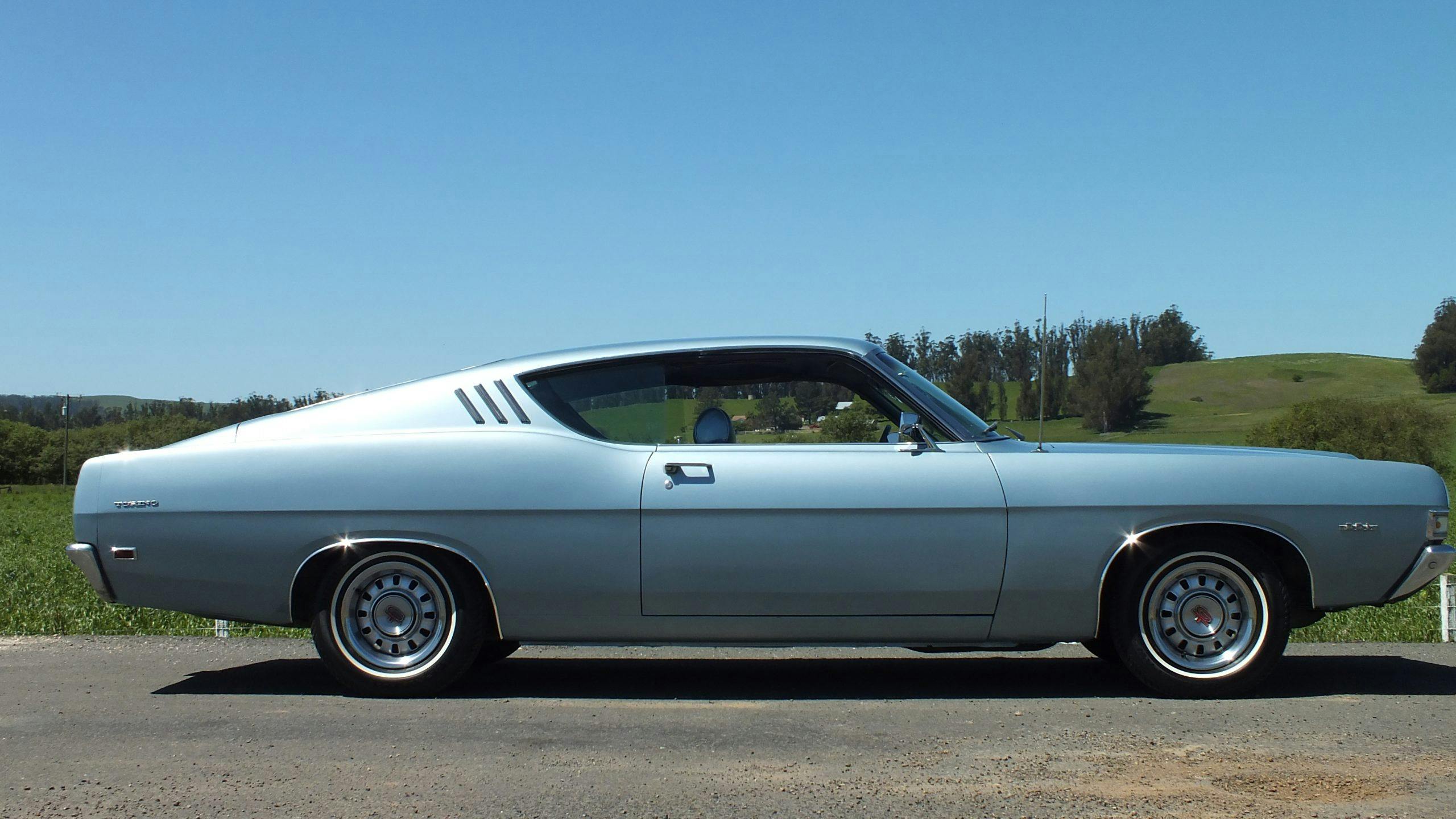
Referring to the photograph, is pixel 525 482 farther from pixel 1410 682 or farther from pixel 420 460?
pixel 1410 682

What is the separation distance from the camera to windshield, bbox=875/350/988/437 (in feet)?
18.8

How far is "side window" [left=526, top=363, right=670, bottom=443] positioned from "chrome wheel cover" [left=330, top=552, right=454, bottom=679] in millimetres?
964

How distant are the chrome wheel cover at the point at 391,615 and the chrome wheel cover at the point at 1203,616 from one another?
318 centimetres

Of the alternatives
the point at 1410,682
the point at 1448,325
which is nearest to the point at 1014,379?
the point at 1410,682

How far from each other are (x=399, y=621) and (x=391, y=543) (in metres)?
0.38

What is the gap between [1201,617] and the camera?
5.48 meters

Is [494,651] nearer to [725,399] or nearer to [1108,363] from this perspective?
[725,399]

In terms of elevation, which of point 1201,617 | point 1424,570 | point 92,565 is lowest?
point 1201,617

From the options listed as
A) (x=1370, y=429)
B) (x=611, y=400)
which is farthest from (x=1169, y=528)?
(x=1370, y=429)

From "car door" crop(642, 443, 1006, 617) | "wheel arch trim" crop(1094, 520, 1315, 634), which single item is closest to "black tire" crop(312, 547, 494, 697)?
"car door" crop(642, 443, 1006, 617)

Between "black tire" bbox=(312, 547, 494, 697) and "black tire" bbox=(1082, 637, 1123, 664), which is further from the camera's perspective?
"black tire" bbox=(1082, 637, 1123, 664)

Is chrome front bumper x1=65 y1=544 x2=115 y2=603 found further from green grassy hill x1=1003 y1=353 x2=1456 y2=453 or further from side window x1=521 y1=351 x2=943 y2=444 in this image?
green grassy hill x1=1003 y1=353 x2=1456 y2=453

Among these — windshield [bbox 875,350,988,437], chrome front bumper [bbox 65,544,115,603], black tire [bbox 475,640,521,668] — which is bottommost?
black tire [bbox 475,640,521,668]

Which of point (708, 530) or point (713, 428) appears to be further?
point (713, 428)
